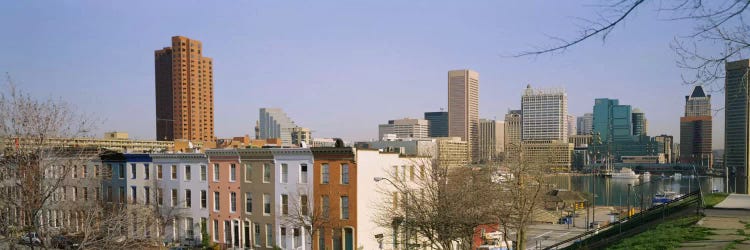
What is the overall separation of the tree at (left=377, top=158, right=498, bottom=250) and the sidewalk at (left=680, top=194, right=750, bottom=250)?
456 inches

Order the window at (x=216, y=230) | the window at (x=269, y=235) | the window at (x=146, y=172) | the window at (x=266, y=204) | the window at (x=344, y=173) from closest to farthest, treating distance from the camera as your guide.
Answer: the window at (x=344, y=173), the window at (x=269, y=235), the window at (x=266, y=204), the window at (x=216, y=230), the window at (x=146, y=172)

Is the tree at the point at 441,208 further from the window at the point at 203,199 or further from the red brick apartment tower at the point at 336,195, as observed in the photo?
the window at the point at 203,199

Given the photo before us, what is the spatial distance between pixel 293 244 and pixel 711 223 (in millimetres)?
26436

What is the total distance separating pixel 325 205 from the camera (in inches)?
1404

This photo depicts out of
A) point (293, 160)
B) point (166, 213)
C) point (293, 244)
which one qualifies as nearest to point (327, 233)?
point (293, 244)

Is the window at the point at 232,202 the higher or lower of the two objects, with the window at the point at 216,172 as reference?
lower

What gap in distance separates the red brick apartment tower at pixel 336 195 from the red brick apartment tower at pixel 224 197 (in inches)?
307

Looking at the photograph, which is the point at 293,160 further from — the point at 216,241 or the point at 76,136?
the point at 76,136

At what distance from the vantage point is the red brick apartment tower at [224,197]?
40.2 meters

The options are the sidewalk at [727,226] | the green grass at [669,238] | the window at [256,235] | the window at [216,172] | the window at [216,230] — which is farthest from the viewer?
the window at [216,172]

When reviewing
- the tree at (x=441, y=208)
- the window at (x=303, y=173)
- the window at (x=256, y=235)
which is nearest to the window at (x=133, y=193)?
the window at (x=256, y=235)

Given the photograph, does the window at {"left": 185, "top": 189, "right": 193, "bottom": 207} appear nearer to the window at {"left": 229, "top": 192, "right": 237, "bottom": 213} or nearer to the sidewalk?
the window at {"left": 229, "top": 192, "right": 237, "bottom": 213}

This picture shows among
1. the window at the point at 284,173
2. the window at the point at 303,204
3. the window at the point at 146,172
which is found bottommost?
the window at the point at 303,204

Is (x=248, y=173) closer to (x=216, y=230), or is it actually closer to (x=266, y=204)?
(x=266, y=204)
